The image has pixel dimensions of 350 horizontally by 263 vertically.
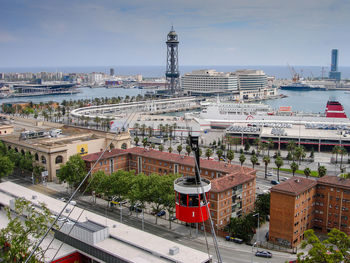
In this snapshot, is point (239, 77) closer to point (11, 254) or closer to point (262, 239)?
point (262, 239)

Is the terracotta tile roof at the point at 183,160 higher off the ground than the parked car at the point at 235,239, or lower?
higher

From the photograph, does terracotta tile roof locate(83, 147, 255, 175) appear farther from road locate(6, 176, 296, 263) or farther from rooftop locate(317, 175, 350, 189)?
rooftop locate(317, 175, 350, 189)

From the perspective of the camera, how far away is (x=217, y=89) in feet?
385

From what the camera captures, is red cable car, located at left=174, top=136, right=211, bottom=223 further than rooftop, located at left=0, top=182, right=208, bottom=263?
No

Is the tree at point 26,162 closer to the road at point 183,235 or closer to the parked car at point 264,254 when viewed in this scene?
the road at point 183,235

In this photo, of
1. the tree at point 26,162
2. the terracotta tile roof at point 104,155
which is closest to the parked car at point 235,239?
the terracotta tile roof at point 104,155

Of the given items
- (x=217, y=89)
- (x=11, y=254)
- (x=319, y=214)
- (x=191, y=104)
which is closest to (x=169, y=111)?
(x=191, y=104)

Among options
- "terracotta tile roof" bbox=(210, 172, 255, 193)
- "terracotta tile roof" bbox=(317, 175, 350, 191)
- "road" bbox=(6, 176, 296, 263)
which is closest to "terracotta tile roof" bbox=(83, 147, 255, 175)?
"terracotta tile roof" bbox=(210, 172, 255, 193)

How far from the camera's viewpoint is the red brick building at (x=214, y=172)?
2338cm

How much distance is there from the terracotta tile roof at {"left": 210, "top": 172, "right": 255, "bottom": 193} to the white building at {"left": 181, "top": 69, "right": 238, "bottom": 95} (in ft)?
298

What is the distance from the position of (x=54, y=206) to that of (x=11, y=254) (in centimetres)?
689

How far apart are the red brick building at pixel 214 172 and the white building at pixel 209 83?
84.6 m

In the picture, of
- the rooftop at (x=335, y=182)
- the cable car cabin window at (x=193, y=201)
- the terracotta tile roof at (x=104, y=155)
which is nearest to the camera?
the cable car cabin window at (x=193, y=201)

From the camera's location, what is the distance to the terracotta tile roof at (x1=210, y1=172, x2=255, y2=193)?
23.4 meters
